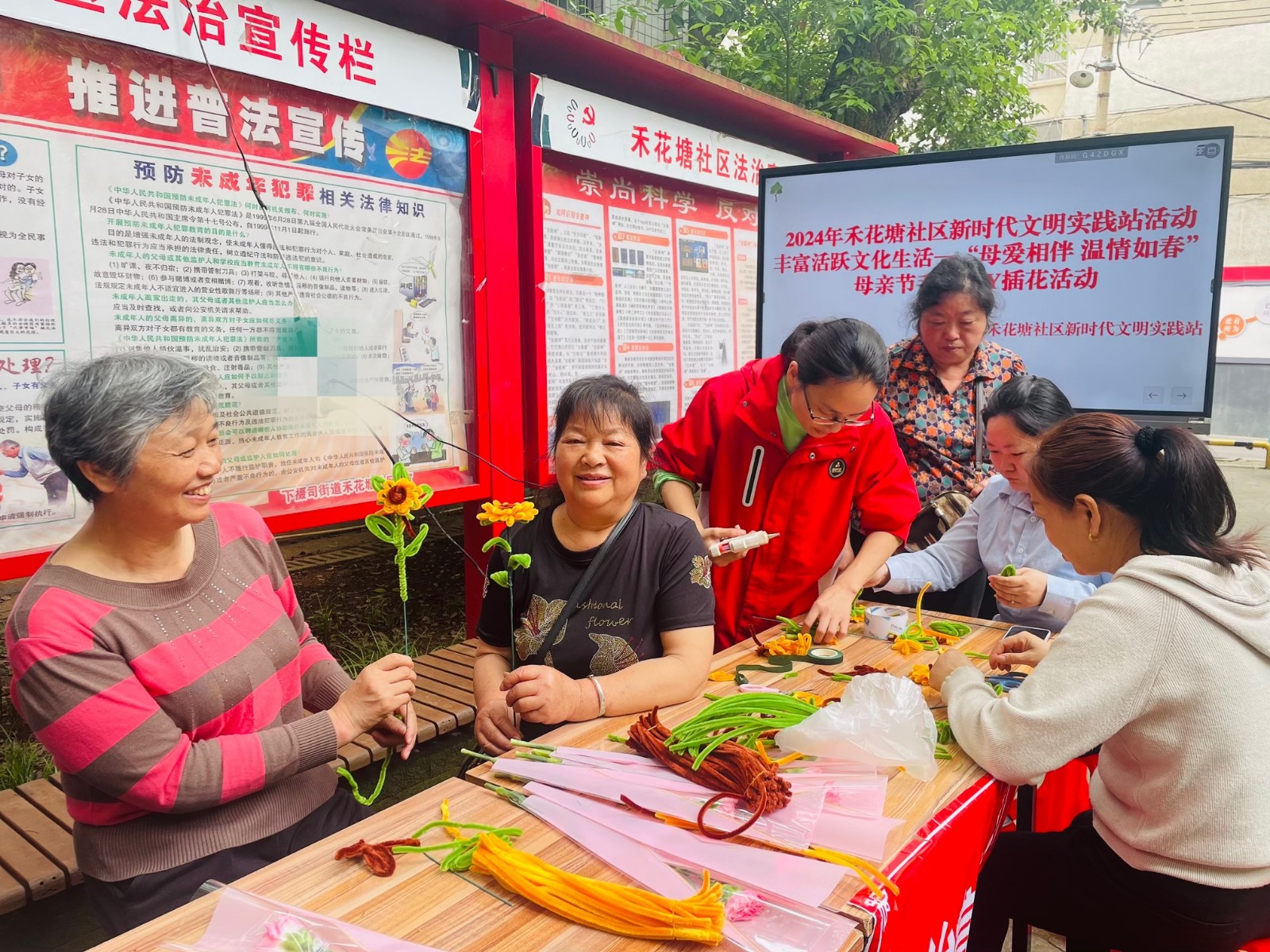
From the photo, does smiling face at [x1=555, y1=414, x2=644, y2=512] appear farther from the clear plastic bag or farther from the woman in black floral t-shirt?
the clear plastic bag

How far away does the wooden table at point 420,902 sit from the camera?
117 cm

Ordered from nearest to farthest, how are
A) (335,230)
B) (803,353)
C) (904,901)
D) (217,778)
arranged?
(904,901) → (217,778) → (803,353) → (335,230)

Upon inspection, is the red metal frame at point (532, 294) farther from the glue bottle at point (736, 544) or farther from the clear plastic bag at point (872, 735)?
the clear plastic bag at point (872, 735)

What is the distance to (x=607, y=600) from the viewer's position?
208 centimetres

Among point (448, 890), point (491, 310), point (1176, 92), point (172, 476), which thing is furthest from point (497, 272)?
point (1176, 92)

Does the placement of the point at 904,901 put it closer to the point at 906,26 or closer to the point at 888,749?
the point at 888,749

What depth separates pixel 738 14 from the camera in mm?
7734

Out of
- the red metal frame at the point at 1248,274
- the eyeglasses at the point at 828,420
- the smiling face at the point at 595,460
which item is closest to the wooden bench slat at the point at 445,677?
the smiling face at the point at 595,460

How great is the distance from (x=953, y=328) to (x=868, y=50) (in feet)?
18.5

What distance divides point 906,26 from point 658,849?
321 inches

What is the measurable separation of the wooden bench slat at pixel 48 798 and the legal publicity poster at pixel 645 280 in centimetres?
208

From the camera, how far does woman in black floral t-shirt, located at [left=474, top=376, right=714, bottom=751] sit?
2.02m

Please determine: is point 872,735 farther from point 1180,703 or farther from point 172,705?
point 172,705

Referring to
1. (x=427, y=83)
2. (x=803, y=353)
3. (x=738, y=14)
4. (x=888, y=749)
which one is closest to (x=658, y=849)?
(x=888, y=749)
